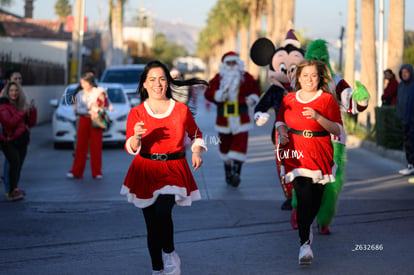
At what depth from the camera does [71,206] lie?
34.2ft

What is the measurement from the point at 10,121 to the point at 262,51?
3402 mm

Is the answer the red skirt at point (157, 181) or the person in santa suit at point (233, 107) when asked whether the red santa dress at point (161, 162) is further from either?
the person in santa suit at point (233, 107)

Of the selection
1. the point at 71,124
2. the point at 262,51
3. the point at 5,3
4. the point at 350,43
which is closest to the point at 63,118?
the point at 71,124

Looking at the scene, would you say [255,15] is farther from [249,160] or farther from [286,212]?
[286,212]

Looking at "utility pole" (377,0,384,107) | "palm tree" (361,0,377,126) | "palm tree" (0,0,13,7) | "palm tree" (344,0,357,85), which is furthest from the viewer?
"palm tree" (0,0,13,7)

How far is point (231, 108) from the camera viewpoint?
12.6m

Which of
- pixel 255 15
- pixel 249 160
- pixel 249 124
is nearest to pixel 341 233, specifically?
pixel 249 124

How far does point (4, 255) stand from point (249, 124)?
5.89m

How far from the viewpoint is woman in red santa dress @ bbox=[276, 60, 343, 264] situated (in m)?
7.01

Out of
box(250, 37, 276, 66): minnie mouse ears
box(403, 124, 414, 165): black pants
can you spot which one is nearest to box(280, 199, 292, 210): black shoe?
box(250, 37, 276, 66): minnie mouse ears

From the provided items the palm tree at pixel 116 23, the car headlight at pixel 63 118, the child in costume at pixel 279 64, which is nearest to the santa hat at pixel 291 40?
the child in costume at pixel 279 64

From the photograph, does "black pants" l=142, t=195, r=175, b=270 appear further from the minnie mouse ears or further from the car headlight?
the car headlight

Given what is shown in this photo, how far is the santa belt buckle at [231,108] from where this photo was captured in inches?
495

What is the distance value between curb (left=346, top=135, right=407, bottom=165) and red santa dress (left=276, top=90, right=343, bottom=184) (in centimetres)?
897
